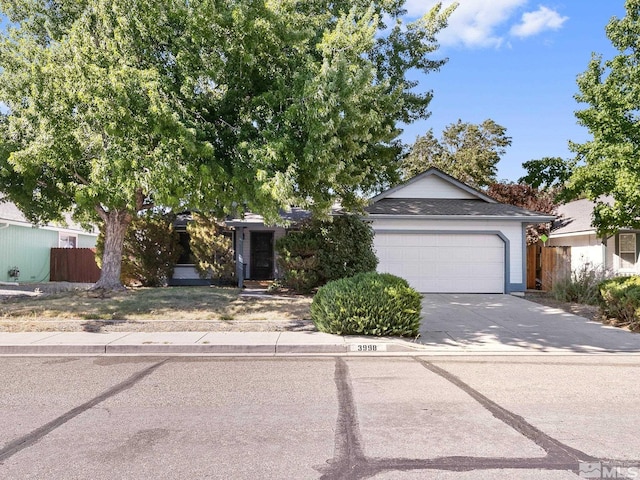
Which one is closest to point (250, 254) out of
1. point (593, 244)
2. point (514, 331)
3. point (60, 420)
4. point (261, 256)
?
point (261, 256)

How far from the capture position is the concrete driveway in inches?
349

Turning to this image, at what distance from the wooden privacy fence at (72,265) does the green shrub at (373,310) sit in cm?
1782

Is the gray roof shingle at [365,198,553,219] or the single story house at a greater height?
the gray roof shingle at [365,198,553,219]

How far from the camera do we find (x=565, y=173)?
1582 centimetres

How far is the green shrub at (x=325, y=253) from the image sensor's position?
15281 mm

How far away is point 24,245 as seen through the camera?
21766 mm

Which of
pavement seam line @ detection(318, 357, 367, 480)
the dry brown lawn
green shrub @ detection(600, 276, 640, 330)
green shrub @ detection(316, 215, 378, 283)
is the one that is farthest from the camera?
green shrub @ detection(316, 215, 378, 283)

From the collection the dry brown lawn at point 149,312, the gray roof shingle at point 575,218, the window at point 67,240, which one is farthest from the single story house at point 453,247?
the window at point 67,240

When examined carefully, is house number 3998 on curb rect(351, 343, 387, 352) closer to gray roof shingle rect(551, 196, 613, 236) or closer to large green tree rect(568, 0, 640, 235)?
large green tree rect(568, 0, 640, 235)

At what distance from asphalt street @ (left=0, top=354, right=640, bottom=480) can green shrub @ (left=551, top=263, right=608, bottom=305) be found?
7.72m

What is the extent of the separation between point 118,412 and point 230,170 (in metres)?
6.68

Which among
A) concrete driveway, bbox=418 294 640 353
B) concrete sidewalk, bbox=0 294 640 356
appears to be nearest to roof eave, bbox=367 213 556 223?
concrete driveway, bbox=418 294 640 353

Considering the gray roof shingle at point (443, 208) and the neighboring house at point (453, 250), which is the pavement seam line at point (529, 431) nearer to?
the neighboring house at point (453, 250)

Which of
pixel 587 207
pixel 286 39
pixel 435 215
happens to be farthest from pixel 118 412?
pixel 587 207
